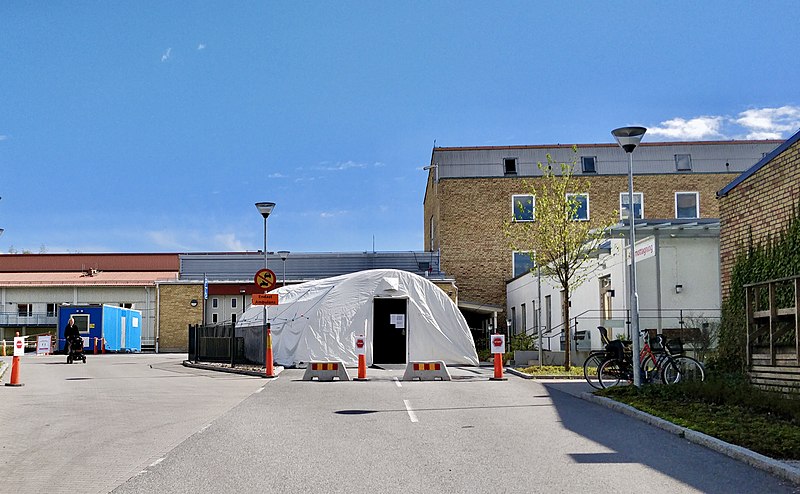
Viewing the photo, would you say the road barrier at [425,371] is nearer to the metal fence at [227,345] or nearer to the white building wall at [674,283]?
the white building wall at [674,283]

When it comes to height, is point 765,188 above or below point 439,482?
above

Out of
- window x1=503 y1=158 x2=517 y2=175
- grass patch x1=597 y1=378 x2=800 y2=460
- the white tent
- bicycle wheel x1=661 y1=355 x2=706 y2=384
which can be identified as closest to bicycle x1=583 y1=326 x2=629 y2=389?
bicycle wheel x1=661 y1=355 x2=706 y2=384

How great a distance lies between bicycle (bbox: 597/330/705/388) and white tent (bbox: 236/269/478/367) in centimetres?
1318

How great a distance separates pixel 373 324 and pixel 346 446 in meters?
21.0

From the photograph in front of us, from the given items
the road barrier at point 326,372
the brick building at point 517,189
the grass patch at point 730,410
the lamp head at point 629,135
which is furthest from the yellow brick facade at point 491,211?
the grass patch at point 730,410

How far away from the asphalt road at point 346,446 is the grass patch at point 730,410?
0.51 m

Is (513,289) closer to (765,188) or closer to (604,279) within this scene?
(604,279)

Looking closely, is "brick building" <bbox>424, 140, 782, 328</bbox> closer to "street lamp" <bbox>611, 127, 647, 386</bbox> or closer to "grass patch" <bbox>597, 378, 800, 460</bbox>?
"street lamp" <bbox>611, 127, 647, 386</bbox>

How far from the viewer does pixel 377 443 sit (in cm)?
1045

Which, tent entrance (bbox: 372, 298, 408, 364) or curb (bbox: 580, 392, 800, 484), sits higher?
tent entrance (bbox: 372, 298, 408, 364)

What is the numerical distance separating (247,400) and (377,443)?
6128 millimetres

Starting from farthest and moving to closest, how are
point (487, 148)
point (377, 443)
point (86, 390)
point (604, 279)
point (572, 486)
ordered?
point (487, 148) → point (604, 279) → point (86, 390) → point (377, 443) → point (572, 486)

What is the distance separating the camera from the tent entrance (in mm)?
31562

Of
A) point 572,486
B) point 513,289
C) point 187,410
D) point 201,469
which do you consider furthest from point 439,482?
point 513,289
